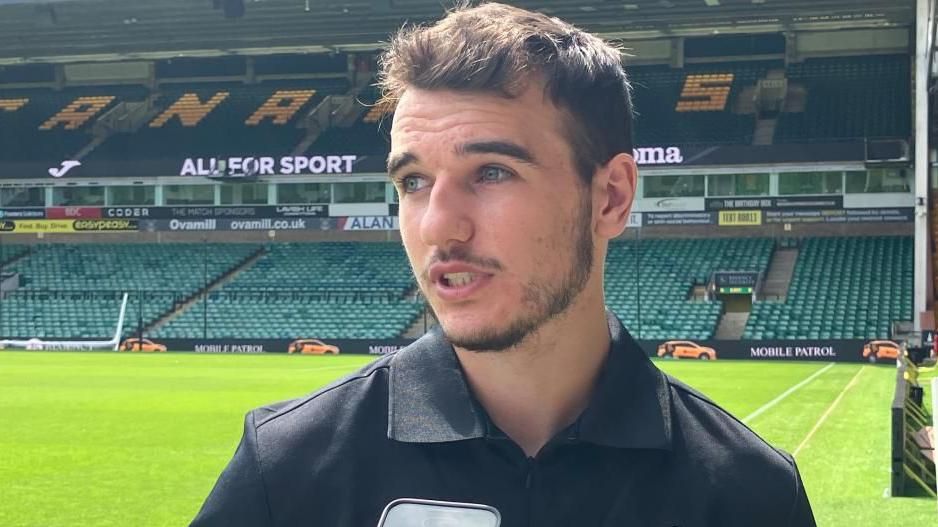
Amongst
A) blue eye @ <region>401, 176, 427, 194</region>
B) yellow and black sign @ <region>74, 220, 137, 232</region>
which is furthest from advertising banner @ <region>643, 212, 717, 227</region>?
blue eye @ <region>401, 176, 427, 194</region>

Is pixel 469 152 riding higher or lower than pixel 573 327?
higher

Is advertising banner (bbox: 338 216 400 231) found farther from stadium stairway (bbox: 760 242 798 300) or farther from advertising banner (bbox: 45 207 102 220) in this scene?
stadium stairway (bbox: 760 242 798 300)

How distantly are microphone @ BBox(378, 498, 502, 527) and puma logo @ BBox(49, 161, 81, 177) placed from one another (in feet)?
163

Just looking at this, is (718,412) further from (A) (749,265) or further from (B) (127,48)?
(B) (127,48)

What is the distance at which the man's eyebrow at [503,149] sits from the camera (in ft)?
6.04

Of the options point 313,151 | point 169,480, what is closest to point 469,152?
point 169,480

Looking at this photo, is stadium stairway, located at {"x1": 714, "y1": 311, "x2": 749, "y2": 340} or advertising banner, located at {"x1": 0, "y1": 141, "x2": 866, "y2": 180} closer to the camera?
stadium stairway, located at {"x1": 714, "y1": 311, "x2": 749, "y2": 340}

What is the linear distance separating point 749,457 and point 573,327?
0.36m

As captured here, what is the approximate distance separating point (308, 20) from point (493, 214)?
1790 inches

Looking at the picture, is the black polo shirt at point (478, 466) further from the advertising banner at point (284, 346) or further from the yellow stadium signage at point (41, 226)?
the yellow stadium signage at point (41, 226)

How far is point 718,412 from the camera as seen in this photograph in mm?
2055

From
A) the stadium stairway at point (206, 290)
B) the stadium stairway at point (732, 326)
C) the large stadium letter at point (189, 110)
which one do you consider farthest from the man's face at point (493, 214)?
the large stadium letter at point (189, 110)

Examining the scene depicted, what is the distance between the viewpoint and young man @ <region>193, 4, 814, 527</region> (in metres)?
1.85

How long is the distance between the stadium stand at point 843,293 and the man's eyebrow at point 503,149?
1402 inches
